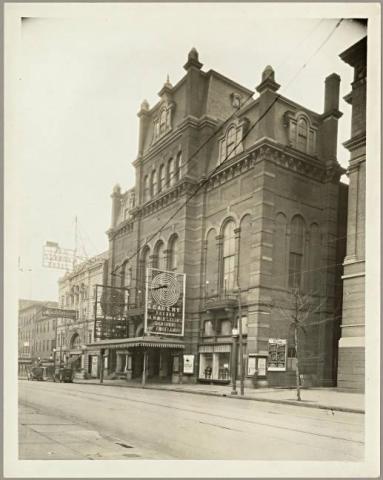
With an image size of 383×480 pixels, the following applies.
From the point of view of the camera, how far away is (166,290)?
30312 millimetres

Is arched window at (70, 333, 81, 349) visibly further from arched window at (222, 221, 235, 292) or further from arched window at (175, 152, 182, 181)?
arched window at (222, 221, 235, 292)

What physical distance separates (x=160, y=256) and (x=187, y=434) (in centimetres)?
2224

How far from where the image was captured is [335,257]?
26156 mm

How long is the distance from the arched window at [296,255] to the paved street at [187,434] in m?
10.6

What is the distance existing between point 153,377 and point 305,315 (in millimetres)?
12061

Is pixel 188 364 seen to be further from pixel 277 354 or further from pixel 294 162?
pixel 294 162

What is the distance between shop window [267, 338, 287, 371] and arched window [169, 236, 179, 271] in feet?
27.3

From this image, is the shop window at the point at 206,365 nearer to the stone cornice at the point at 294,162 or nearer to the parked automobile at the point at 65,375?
the stone cornice at the point at 294,162

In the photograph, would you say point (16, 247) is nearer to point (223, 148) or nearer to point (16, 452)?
point (16, 452)

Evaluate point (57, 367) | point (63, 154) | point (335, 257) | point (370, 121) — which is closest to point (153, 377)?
point (57, 367)

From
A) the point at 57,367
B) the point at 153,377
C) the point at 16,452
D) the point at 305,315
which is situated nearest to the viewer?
the point at 16,452

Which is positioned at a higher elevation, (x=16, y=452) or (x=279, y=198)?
(x=279, y=198)

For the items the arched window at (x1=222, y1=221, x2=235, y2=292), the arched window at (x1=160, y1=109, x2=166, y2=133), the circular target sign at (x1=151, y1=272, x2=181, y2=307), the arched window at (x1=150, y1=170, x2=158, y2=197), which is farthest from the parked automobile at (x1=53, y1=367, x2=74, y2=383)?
the arched window at (x1=160, y1=109, x2=166, y2=133)

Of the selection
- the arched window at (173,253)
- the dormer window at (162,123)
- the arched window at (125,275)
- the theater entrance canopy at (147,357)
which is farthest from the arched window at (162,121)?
the theater entrance canopy at (147,357)
